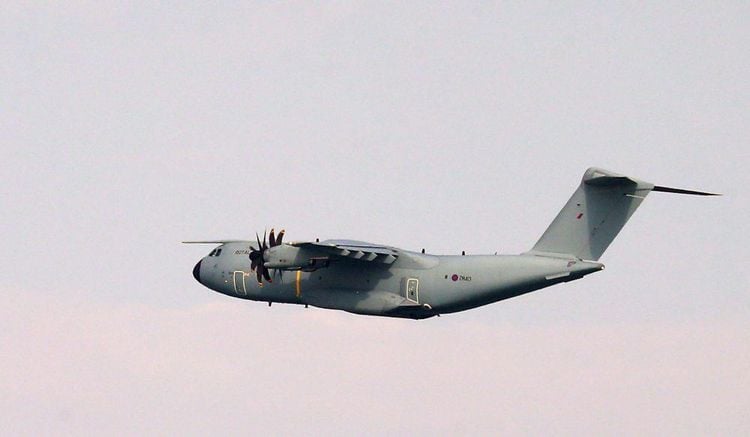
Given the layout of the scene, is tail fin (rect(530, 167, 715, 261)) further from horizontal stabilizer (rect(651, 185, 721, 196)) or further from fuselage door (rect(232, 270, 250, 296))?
fuselage door (rect(232, 270, 250, 296))

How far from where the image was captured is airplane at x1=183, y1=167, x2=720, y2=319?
51.5 metres

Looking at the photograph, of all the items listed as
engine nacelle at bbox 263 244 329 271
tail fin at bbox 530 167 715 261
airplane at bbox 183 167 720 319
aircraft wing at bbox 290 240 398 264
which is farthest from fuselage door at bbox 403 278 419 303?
tail fin at bbox 530 167 715 261

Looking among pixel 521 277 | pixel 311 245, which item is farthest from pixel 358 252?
pixel 521 277

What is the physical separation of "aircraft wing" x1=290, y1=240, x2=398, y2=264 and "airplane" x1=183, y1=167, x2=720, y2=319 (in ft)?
0.10

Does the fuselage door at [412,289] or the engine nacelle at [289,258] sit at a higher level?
the engine nacelle at [289,258]

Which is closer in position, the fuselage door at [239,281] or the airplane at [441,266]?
the airplane at [441,266]

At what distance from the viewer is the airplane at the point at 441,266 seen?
5147 cm

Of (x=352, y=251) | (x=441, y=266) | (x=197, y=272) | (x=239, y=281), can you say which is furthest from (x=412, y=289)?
(x=197, y=272)

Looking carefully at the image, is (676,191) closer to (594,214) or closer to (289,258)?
(594,214)

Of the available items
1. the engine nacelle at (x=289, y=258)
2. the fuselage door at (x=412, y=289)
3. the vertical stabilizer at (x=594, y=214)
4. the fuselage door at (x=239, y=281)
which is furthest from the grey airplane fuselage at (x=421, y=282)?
the engine nacelle at (x=289, y=258)

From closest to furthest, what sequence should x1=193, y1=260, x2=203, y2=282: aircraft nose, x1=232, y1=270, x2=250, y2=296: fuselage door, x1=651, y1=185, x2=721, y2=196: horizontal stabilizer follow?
x1=651, y1=185, x2=721, y2=196: horizontal stabilizer < x1=232, y1=270, x2=250, y2=296: fuselage door < x1=193, y1=260, x2=203, y2=282: aircraft nose

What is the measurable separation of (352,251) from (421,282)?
7.44 ft

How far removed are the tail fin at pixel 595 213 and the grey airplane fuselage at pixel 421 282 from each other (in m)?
0.48

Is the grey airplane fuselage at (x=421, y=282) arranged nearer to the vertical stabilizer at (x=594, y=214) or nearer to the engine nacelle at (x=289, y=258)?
the vertical stabilizer at (x=594, y=214)
